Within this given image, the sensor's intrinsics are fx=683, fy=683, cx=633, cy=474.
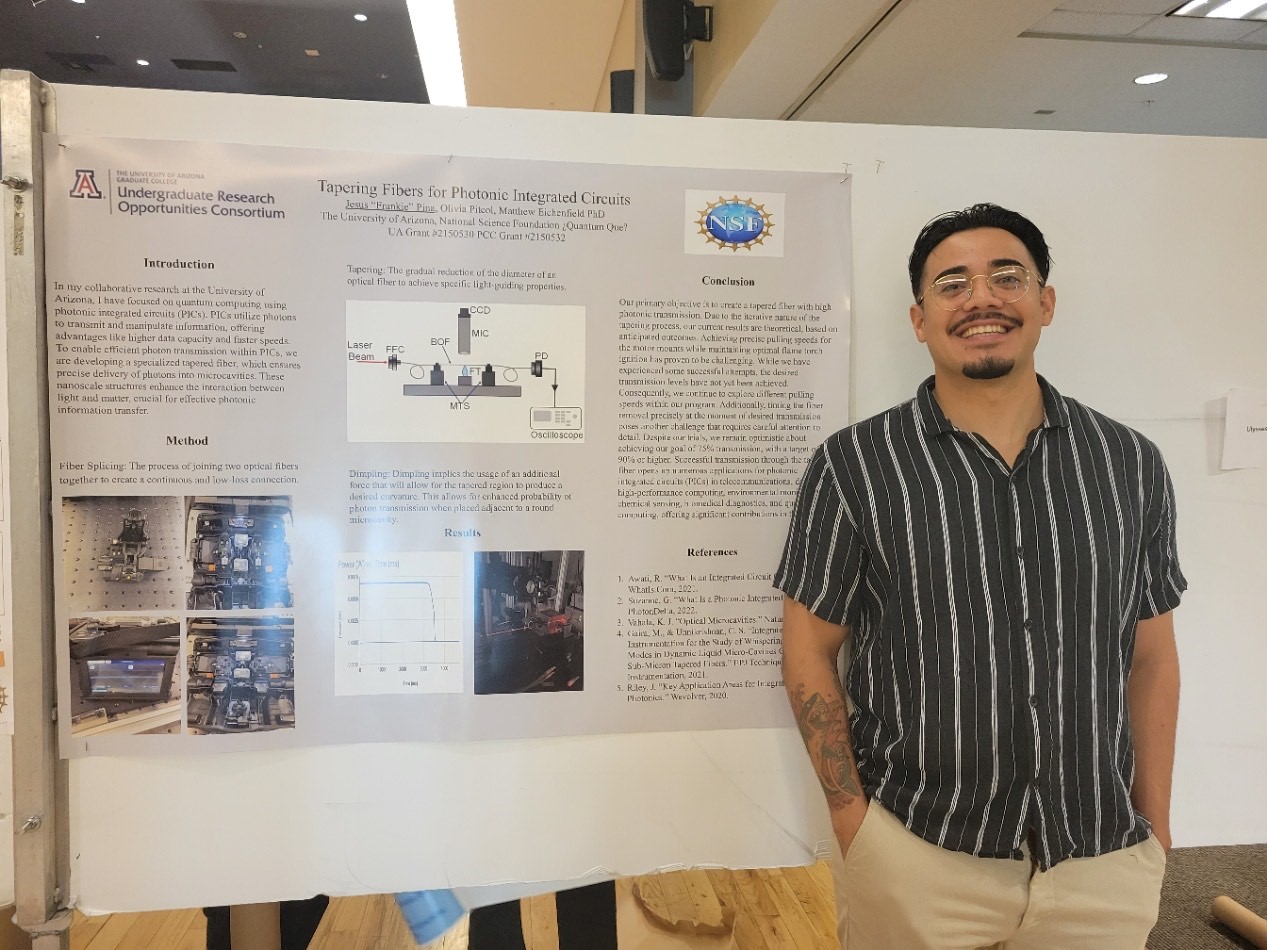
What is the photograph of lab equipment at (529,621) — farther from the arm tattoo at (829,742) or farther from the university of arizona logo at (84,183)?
the university of arizona logo at (84,183)

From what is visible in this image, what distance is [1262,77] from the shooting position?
353 cm

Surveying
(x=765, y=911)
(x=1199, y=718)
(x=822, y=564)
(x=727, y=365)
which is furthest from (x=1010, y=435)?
(x=765, y=911)

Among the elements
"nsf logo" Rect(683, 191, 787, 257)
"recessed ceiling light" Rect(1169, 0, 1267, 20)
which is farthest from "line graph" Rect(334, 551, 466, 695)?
"recessed ceiling light" Rect(1169, 0, 1267, 20)

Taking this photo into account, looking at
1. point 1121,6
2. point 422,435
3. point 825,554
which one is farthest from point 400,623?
point 1121,6

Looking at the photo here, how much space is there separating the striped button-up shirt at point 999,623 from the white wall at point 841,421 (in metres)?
0.24

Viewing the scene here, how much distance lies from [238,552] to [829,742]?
102 centimetres

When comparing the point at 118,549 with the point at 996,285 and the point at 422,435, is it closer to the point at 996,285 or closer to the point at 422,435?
the point at 422,435

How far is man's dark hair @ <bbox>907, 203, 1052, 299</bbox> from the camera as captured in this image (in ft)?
3.59

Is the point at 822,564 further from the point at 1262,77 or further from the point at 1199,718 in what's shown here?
the point at 1262,77

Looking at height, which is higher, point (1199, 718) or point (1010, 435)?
point (1010, 435)

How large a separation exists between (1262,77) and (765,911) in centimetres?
466

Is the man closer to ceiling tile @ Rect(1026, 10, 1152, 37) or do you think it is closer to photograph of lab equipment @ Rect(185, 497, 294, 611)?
photograph of lab equipment @ Rect(185, 497, 294, 611)

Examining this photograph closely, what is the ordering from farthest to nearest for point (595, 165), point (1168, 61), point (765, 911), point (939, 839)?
point (1168, 61), point (765, 911), point (595, 165), point (939, 839)

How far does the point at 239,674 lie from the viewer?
114 cm
